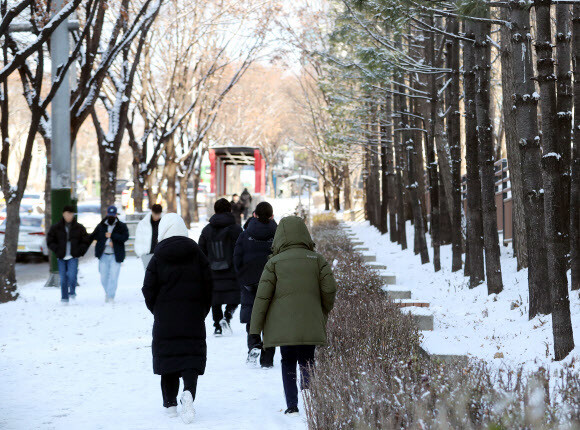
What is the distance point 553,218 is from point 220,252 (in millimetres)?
4296

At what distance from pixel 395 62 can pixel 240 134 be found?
163ft

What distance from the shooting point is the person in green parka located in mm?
6707

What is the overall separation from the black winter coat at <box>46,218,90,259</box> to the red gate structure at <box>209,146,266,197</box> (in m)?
26.9

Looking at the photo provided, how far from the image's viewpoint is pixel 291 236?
680cm

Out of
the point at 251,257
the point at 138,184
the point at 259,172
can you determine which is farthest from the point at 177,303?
the point at 259,172

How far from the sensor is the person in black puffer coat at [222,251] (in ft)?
37.1

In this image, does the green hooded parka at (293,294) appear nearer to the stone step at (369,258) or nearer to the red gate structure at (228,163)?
the stone step at (369,258)

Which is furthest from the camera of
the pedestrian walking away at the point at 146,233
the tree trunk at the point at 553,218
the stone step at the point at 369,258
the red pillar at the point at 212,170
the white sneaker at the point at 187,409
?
the red pillar at the point at 212,170

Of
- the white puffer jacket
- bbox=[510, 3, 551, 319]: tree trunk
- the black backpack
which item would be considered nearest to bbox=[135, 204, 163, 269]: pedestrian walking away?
the white puffer jacket

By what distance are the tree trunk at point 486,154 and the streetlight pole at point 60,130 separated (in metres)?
8.47

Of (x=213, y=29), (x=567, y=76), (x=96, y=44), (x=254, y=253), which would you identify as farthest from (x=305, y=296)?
(x=213, y=29)

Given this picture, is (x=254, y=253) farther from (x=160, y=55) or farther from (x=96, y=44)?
(x=160, y=55)

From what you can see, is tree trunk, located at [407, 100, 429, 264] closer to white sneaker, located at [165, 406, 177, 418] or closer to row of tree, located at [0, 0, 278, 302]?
row of tree, located at [0, 0, 278, 302]

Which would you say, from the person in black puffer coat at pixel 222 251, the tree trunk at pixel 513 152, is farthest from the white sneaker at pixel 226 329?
the tree trunk at pixel 513 152
